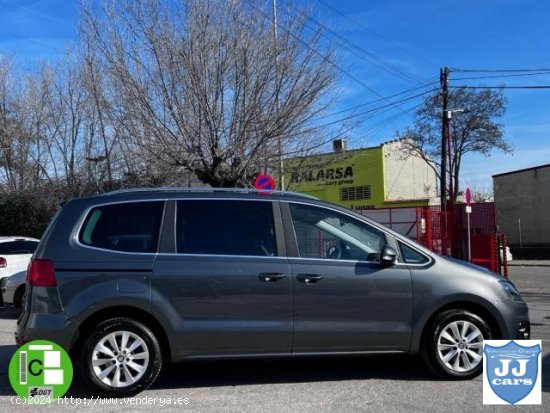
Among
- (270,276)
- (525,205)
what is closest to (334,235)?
(270,276)

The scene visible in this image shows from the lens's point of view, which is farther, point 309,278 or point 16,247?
point 16,247

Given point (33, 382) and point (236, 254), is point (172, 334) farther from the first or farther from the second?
point (33, 382)

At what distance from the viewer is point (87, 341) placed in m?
5.46

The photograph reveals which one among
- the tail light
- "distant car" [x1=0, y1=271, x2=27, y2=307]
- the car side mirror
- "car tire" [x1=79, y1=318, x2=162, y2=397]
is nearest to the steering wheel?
the car side mirror

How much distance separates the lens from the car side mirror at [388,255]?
18.9ft

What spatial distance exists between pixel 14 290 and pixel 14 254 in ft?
6.89

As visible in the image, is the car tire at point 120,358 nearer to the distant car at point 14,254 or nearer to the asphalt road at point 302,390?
the asphalt road at point 302,390

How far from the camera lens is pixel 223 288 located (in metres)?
5.56

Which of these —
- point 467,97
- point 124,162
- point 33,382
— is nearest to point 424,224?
point 124,162

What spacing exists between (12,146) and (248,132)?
13525 millimetres

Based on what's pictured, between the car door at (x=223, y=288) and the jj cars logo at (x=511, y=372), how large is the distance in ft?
6.05

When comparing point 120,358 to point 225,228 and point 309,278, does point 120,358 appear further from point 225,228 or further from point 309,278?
point 309,278

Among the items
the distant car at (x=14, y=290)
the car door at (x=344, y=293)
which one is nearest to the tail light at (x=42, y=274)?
the car door at (x=344, y=293)

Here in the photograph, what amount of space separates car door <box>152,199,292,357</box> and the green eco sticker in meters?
1.00
